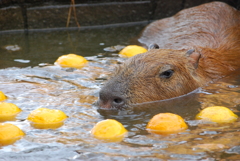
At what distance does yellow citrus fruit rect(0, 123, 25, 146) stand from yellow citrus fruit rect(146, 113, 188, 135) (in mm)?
1252

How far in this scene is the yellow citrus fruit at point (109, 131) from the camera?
3.86 m

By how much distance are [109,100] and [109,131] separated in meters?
0.94

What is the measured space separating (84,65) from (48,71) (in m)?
0.66

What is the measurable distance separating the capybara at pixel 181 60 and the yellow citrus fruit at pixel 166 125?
778 mm

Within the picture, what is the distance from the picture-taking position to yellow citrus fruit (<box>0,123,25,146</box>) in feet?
12.4

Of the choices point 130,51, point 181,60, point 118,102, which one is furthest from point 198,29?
point 118,102

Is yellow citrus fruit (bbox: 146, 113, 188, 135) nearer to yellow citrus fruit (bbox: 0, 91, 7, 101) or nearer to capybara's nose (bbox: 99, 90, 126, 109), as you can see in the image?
capybara's nose (bbox: 99, 90, 126, 109)

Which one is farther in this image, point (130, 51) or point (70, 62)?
point (130, 51)

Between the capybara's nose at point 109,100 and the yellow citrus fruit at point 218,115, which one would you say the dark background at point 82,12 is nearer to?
the capybara's nose at point 109,100

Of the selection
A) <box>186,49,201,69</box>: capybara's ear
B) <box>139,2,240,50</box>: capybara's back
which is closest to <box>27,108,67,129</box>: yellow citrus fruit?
<box>186,49,201,69</box>: capybara's ear

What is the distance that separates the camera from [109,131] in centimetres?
388

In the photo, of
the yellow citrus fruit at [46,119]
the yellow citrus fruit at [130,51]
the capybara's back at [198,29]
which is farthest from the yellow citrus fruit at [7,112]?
the capybara's back at [198,29]

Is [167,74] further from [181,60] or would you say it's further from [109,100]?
[109,100]

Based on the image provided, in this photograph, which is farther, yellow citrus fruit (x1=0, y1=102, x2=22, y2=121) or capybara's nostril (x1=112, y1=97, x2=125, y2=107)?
capybara's nostril (x1=112, y1=97, x2=125, y2=107)
